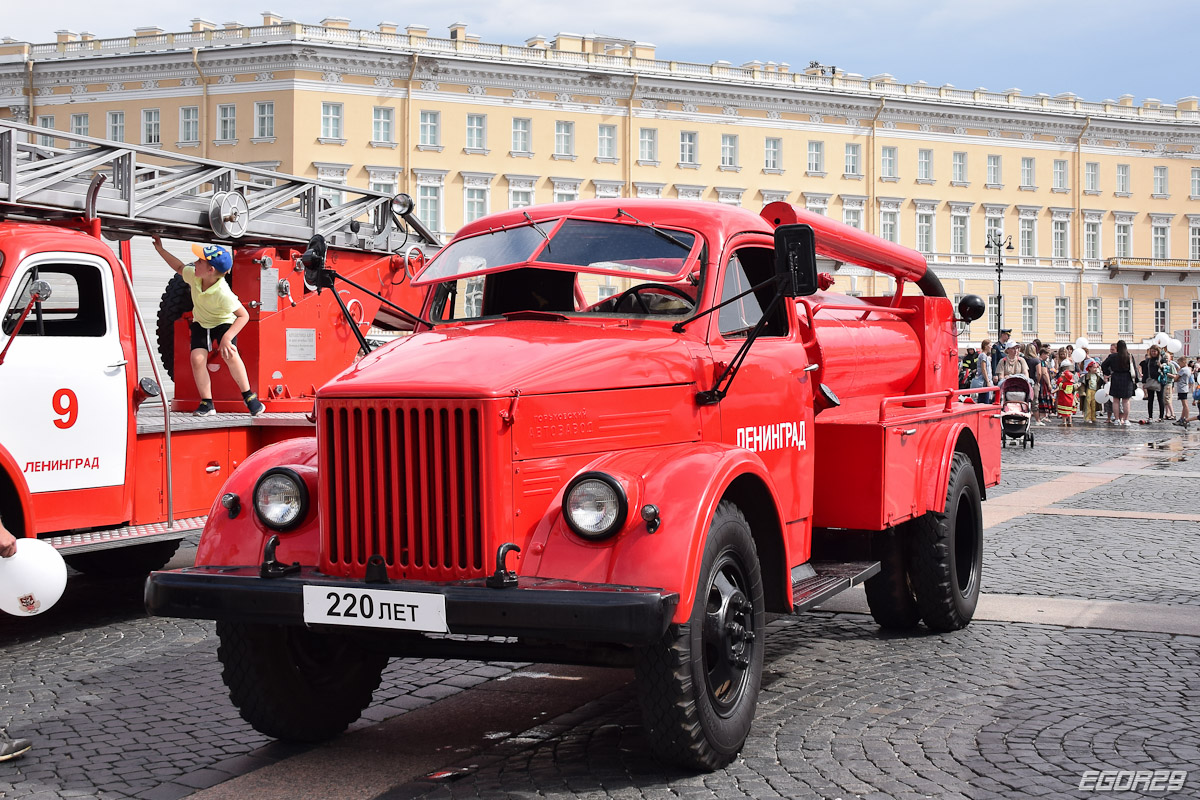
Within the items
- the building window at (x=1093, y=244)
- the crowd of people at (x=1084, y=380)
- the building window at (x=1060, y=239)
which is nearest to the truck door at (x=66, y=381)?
the crowd of people at (x=1084, y=380)

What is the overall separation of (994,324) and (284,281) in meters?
64.0

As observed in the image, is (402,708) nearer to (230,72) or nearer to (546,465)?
(546,465)

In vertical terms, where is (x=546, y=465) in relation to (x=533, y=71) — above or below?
below

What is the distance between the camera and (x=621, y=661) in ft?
16.6

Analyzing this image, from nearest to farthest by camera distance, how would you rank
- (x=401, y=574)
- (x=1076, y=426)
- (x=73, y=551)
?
(x=401, y=574) → (x=73, y=551) → (x=1076, y=426)

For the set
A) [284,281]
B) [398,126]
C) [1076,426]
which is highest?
[398,126]

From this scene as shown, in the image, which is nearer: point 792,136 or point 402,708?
point 402,708

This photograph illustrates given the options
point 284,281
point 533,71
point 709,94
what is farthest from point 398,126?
point 284,281

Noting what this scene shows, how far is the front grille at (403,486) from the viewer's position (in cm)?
484

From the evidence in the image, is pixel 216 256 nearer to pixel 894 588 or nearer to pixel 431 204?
pixel 894 588

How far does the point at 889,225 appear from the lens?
6938 centimetres

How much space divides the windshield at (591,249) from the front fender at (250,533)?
4.39ft

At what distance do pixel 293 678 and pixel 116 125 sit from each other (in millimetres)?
60150

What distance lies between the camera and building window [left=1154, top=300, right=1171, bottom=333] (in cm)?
7788
